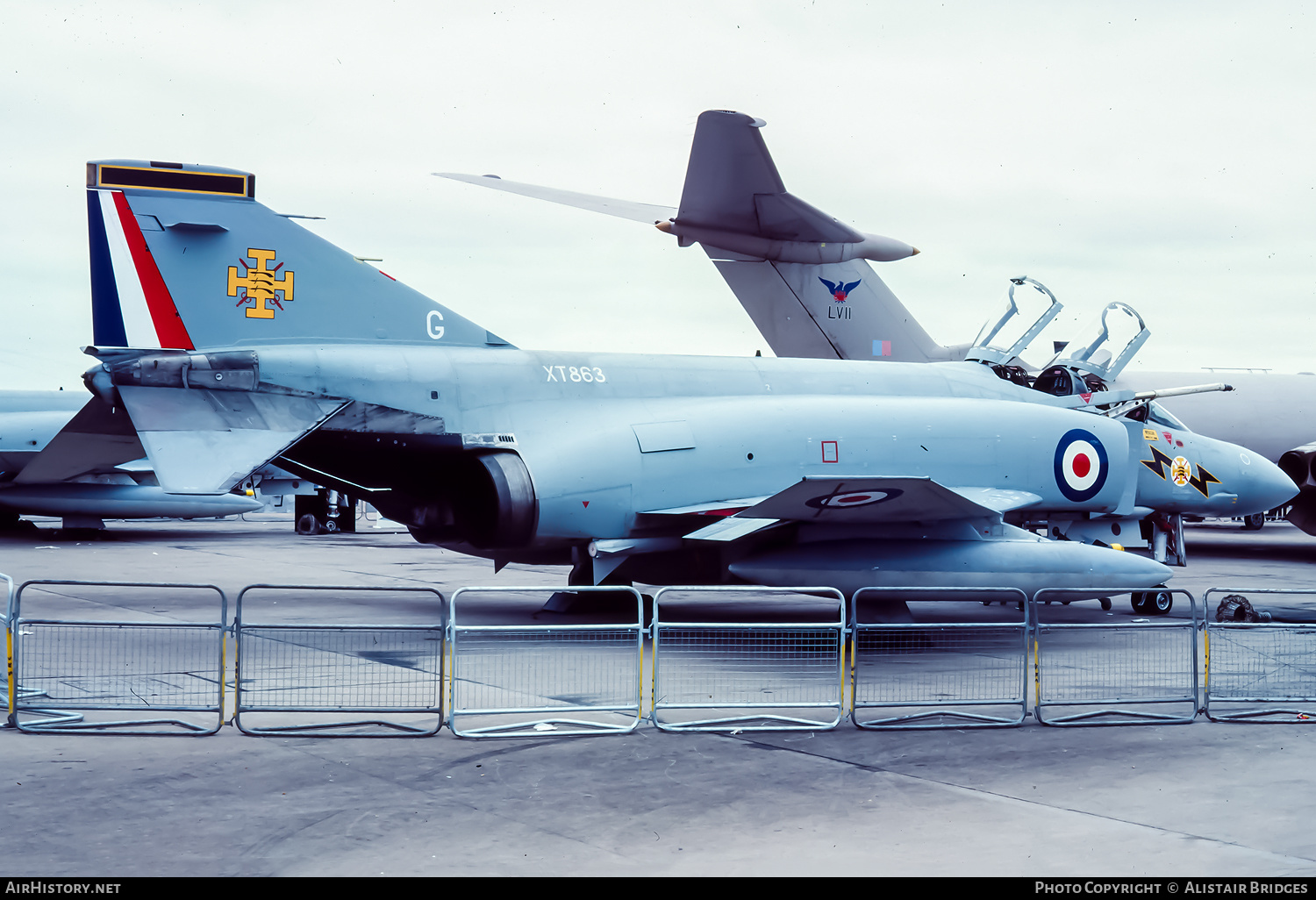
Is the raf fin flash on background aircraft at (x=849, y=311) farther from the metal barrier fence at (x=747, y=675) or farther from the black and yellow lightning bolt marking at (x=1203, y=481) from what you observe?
the metal barrier fence at (x=747, y=675)

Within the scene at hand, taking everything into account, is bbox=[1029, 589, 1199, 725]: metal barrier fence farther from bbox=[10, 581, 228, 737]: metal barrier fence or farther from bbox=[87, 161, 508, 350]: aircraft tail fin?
bbox=[87, 161, 508, 350]: aircraft tail fin

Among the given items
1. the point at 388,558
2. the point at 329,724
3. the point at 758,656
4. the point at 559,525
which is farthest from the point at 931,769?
the point at 388,558

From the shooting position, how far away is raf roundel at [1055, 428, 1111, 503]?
42.4ft

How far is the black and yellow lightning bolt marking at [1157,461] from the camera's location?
1421 cm

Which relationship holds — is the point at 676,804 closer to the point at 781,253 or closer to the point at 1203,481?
the point at 1203,481

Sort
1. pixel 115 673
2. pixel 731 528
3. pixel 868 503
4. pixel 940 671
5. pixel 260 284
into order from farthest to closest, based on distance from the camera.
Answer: pixel 260 284
pixel 731 528
pixel 868 503
pixel 940 671
pixel 115 673

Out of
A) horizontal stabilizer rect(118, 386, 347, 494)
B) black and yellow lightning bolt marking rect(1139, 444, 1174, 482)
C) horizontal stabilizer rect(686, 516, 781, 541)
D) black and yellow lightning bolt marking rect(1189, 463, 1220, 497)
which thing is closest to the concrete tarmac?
horizontal stabilizer rect(686, 516, 781, 541)

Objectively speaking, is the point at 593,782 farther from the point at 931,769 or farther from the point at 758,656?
the point at 758,656

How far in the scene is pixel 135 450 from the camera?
12.4 metres

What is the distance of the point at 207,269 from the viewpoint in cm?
1140

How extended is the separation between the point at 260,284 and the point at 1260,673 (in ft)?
31.0

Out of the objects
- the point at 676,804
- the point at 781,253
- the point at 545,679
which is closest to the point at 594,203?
the point at 781,253

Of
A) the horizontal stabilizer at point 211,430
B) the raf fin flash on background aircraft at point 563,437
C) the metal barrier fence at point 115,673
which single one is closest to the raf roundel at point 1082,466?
the raf fin flash on background aircraft at point 563,437

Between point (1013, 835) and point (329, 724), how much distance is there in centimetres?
399
